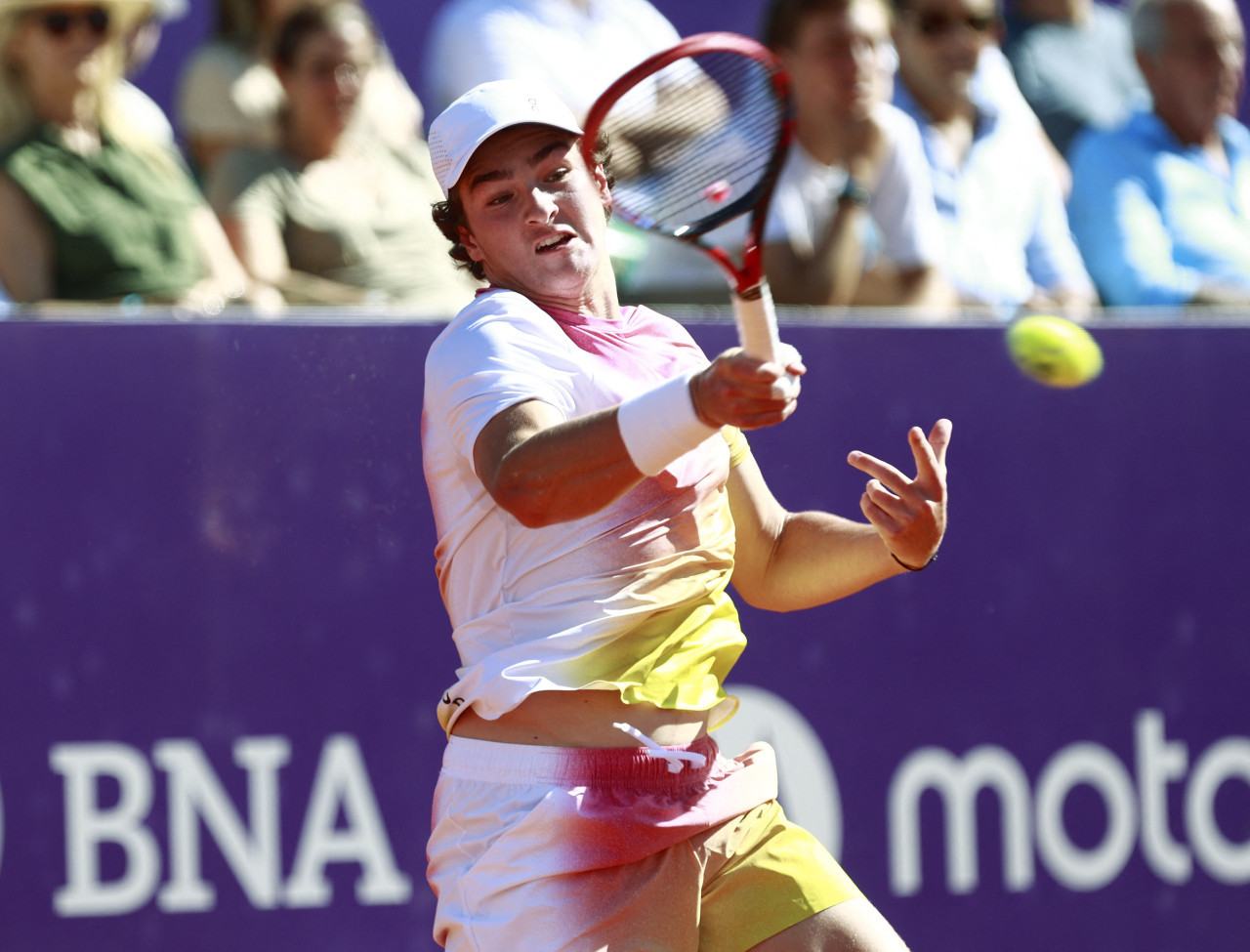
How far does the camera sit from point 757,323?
1983mm

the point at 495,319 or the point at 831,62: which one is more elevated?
the point at 831,62

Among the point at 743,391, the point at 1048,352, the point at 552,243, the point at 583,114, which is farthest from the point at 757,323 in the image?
the point at 583,114

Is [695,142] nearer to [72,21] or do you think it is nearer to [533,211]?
[533,211]

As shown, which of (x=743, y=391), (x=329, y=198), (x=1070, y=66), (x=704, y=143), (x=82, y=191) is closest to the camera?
(x=743, y=391)

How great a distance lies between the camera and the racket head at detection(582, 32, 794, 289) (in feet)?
6.97

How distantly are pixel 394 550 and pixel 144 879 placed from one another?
2.96 ft

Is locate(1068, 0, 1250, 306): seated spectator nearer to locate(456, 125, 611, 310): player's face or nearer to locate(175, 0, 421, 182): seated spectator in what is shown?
locate(175, 0, 421, 182): seated spectator

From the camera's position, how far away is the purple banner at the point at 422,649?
367 cm

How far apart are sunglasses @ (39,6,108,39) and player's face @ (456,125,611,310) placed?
7.03 ft

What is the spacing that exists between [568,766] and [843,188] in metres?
2.59

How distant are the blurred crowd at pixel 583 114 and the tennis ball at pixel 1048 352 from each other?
0.30 meters

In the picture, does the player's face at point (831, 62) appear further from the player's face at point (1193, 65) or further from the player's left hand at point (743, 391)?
the player's left hand at point (743, 391)

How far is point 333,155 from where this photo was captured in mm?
4387

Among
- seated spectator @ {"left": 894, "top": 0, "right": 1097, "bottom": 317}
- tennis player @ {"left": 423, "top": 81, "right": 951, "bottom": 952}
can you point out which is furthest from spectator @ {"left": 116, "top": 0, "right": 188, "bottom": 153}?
tennis player @ {"left": 423, "top": 81, "right": 951, "bottom": 952}
